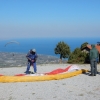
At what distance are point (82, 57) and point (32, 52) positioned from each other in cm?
2662

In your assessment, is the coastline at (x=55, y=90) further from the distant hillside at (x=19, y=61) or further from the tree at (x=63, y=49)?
the tree at (x=63, y=49)

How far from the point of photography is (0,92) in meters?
11.1

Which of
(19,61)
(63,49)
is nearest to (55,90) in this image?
(63,49)

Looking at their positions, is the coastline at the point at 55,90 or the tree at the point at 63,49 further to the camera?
the tree at the point at 63,49

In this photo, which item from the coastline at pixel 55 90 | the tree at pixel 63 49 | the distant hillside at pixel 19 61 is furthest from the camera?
the tree at pixel 63 49

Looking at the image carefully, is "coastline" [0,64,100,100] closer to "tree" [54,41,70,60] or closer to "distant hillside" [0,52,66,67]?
"distant hillside" [0,52,66,67]

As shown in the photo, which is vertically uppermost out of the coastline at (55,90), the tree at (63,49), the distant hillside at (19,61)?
the tree at (63,49)

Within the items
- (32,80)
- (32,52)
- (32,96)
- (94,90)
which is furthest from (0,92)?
(32,52)

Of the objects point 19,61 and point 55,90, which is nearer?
point 55,90

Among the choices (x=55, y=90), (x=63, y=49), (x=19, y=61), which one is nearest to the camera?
(x=55, y=90)

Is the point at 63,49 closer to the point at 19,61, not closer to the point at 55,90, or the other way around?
the point at 19,61

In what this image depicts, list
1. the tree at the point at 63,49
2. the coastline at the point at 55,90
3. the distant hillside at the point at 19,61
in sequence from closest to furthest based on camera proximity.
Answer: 1. the coastline at the point at 55,90
2. the distant hillside at the point at 19,61
3. the tree at the point at 63,49

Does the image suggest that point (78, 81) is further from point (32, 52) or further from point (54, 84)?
point (32, 52)

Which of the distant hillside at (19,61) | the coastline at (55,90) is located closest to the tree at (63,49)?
the distant hillside at (19,61)
